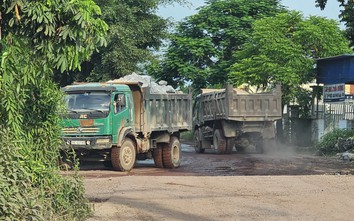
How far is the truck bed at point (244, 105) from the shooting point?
25.9 m

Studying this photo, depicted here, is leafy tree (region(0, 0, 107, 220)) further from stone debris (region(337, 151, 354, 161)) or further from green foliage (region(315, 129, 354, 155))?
green foliage (region(315, 129, 354, 155))

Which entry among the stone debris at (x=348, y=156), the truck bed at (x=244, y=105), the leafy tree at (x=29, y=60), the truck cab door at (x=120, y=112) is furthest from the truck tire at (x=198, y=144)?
the leafy tree at (x=29, y=60)

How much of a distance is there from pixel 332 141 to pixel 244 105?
450 centimetres

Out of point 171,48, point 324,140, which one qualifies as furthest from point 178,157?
point 171,48

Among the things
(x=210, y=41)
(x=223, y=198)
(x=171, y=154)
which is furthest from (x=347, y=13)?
(x=210, y=41)

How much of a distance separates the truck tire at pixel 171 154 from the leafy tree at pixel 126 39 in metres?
10.0

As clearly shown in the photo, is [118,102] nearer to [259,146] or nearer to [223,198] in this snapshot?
[223,198]

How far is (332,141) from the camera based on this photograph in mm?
27250

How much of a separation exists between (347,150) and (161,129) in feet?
34.2

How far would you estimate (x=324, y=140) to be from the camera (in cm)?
2783

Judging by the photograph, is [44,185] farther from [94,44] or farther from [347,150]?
[347,150]

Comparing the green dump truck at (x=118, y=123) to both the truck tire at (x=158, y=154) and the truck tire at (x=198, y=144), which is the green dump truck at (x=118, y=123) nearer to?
the truck tire at (x=158, y=154)

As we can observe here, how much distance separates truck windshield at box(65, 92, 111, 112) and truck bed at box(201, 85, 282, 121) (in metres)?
10.1

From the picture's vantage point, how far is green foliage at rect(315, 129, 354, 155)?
88.0 feet
